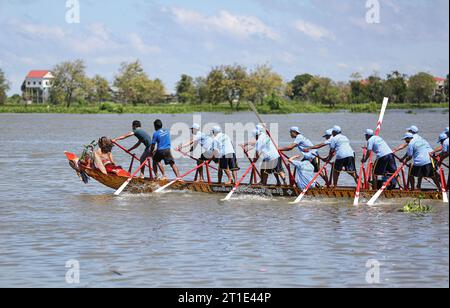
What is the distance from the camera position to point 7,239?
16.9 m

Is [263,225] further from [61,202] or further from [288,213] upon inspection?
[61,202]

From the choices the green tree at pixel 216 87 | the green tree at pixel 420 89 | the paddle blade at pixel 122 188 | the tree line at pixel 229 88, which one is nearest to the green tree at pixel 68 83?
the tree line at pixel 229 88

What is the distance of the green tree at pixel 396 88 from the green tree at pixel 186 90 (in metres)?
35.9

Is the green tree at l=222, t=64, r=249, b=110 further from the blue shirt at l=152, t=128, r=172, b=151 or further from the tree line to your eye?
the blue shirt at l=152, t=128, r=172, b=151

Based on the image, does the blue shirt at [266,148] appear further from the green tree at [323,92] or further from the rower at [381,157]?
the green tree at [323,92]

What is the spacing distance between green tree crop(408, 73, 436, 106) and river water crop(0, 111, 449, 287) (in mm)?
139548

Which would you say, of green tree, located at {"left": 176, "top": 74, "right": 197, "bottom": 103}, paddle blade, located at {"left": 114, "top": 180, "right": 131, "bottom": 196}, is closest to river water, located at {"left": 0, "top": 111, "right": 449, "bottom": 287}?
paddle blade, located at {"left": 114, "top": 180, "right": 131, "bottom": 196}

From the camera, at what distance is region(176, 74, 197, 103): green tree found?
163500 millimetres

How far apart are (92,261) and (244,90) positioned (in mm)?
127263

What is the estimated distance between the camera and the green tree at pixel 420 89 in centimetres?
15862

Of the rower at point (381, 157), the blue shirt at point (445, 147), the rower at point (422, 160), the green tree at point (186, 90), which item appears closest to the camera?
the blue shirt at point (445, 147)

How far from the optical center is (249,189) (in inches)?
883

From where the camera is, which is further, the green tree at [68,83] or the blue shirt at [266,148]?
the green tree at [68,83]
